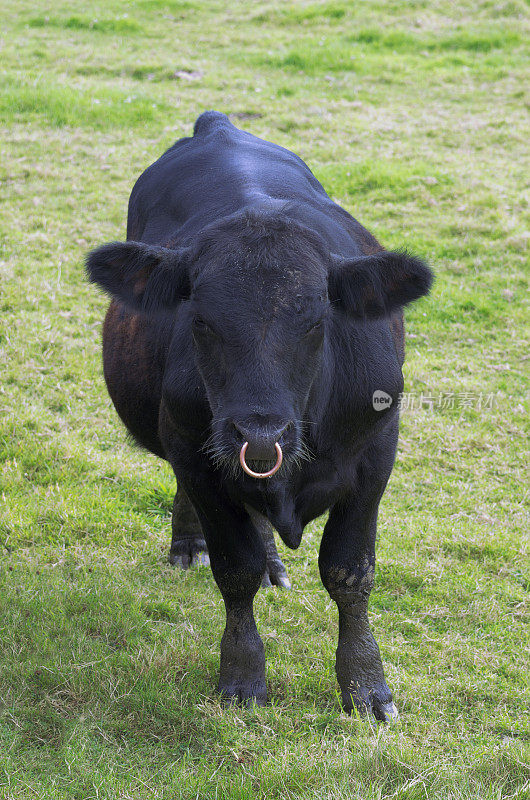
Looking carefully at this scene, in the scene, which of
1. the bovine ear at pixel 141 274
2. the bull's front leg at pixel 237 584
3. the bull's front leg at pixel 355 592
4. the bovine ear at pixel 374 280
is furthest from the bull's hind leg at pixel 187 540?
the bovine ear at pixel 374 280

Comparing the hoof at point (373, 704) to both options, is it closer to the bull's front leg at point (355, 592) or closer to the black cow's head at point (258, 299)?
the bull's front leg at point (355, 592)

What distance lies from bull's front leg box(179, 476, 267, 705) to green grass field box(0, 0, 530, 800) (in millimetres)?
141

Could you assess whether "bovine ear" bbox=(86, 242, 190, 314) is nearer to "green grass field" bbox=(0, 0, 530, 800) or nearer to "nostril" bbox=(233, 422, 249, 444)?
"nostril" bbox=(233, 422, 249, 444)

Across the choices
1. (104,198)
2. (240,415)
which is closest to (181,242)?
(240,415)

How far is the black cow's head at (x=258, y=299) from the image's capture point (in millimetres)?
2971

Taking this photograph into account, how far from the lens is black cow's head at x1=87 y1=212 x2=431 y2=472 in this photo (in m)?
2.97

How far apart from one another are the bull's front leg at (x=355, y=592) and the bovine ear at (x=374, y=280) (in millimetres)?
830

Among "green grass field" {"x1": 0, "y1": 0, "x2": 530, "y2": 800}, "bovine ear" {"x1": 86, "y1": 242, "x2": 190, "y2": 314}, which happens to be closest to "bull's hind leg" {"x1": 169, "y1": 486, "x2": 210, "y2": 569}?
"green grass field" {"x1": 0, "y1": 0, "x2": 530, "y2": 800}

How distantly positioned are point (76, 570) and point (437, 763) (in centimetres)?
222

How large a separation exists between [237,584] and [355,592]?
1.66 feet

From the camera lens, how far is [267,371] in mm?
2979

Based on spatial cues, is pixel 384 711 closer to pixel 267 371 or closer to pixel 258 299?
pixel 267 371

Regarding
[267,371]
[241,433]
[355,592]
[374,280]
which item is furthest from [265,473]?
[355,592]

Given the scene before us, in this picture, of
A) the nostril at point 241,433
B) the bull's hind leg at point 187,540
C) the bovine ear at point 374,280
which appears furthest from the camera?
the bull's hind leg at point 187,540
